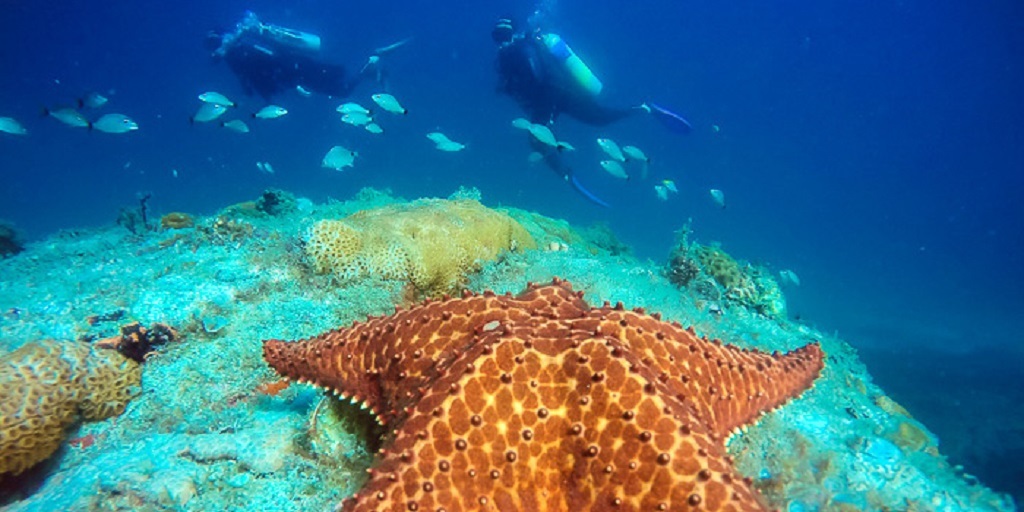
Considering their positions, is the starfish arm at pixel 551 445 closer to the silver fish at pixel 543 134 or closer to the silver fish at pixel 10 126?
the silver fish at pixel 543 134

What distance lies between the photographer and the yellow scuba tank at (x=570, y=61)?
1008 inches

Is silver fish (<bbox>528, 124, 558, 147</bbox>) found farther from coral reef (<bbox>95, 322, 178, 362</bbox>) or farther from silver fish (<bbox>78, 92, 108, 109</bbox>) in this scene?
silver fish (<bbox>78, 92, 108, 109</bbox>)

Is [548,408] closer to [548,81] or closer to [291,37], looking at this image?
[548,81]

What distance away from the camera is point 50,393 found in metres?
4.93

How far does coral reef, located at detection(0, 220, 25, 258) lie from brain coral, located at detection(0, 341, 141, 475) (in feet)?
36.0

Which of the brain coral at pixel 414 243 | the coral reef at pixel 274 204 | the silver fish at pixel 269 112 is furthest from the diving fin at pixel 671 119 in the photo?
the coral reef at pixel 274 204

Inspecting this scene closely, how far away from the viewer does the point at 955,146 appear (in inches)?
5566

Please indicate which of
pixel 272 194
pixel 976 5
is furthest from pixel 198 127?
pixel 976 5

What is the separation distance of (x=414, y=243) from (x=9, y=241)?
42.9ft

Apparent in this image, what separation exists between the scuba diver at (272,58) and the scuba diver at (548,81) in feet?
24.8

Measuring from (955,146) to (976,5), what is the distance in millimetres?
78979

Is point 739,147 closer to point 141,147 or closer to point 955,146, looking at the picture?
point 955,146

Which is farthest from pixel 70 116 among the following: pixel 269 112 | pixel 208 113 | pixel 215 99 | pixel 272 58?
pixel 272 58

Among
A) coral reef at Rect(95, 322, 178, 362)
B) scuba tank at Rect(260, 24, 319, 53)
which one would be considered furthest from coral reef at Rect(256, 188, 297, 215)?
scuba tank at Rect(260, 24, 319, 53)
